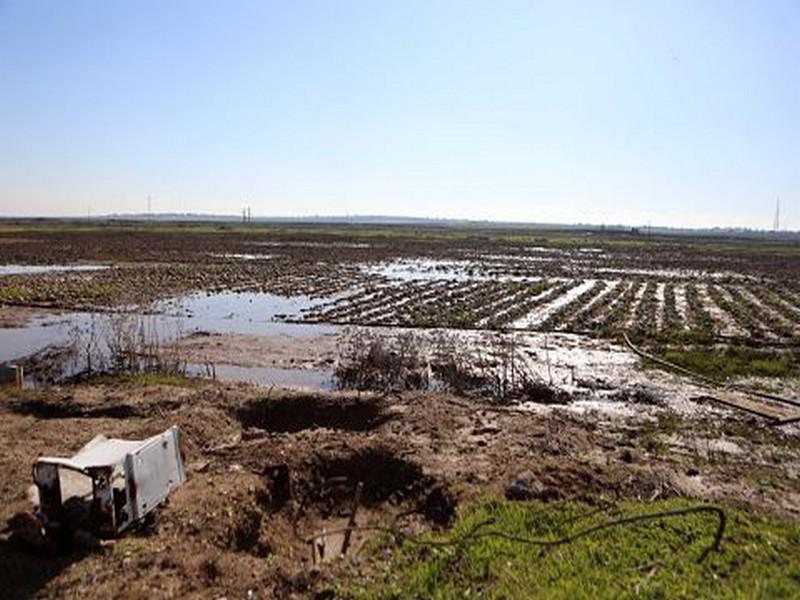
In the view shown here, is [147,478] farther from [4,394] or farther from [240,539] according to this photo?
[4,394]

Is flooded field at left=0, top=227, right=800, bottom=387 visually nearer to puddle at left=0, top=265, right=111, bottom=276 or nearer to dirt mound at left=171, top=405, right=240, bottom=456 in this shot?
puddle at left=0, top=265, right=111, bottom=276

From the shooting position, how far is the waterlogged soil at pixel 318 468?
6.85 metres

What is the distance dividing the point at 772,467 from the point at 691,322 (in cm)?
1518

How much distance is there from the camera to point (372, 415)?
1282 cm

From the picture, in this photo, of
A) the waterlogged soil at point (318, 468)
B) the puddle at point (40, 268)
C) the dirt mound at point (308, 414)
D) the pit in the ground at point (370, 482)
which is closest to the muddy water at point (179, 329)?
the dirt mound at point (308, 414)

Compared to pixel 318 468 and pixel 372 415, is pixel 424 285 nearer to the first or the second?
pixel 372 415

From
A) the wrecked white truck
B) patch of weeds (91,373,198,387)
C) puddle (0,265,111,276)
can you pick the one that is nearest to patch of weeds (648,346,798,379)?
patch of weeds (91,373,198,387)

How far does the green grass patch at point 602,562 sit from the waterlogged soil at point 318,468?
24.5 inches

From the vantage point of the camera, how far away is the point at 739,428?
12.4m

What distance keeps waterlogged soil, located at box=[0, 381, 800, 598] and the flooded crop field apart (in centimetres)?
4

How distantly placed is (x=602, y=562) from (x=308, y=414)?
25.1ft

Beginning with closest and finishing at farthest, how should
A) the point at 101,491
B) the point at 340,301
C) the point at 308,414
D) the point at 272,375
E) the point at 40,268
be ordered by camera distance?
the point at 101,491, the point at 308,414, the point at 272,375, the point at 340,301, the point at 40,268

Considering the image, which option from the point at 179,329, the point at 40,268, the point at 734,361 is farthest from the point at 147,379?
the point at 40,268

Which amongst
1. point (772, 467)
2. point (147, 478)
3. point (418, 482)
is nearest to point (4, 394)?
point (147, 478)
